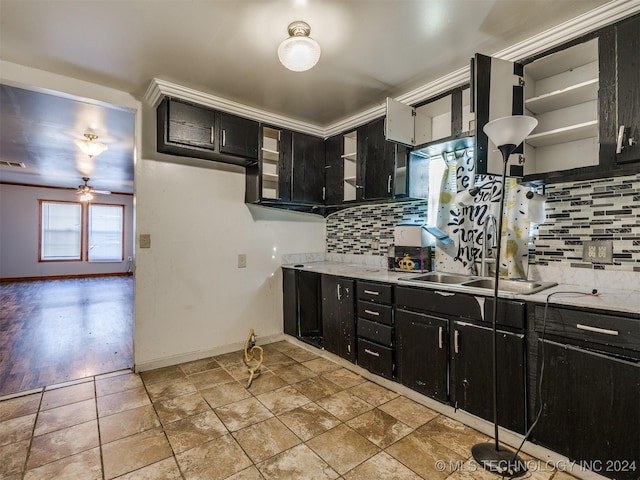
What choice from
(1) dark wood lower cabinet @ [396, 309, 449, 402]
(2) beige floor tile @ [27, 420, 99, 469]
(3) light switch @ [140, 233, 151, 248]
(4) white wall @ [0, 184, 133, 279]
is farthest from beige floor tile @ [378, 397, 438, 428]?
(4) white wall @ [0, 184, 133, 279]

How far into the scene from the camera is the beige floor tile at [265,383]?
2.47 m

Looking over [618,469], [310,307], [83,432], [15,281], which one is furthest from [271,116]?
[15,281]

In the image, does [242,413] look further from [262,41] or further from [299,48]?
[262,41]

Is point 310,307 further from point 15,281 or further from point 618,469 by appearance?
point 15,281

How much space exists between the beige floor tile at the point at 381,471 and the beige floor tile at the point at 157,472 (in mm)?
859

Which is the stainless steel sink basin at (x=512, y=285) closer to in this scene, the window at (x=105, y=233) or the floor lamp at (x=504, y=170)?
the floor lamp at (x=504, y=170)

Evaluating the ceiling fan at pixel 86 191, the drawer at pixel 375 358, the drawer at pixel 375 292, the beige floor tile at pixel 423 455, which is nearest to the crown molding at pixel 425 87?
the drawer at pixel 375 292

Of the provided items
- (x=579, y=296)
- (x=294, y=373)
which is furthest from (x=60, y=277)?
(x=579, y=296)

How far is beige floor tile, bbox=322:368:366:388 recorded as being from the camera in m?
2.59

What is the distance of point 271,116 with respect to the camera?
3.22 metres

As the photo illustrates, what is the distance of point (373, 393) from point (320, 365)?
0.67m

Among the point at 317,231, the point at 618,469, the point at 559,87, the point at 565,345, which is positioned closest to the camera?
the point at 618,469

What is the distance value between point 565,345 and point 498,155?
108 centimetres

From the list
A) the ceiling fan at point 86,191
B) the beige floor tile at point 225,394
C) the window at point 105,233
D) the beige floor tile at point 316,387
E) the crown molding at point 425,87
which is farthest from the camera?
the window at point 105,233
